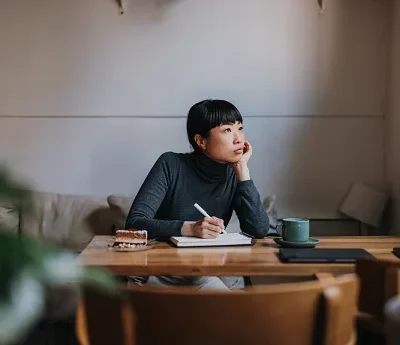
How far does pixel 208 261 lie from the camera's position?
1700 millimetres

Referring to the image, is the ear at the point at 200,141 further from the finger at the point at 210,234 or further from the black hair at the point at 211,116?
the finger at the point at 210,234

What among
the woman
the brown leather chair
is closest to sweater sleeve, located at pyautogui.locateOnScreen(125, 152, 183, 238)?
the woman

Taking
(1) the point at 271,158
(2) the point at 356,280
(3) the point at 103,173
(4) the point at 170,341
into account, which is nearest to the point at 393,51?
(1) the point at 271,158

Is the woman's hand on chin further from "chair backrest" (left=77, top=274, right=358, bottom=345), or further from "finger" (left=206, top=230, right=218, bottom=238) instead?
"chair backrest" (left=77, top=274, right=358, bottom=345)

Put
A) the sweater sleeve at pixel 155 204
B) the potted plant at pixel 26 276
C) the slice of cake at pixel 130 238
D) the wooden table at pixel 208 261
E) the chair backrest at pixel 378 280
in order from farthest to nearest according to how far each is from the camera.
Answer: the sweater sleeve at pixel 155 204, the slice of cake at pixel 130 238, the wooden table at pixel 208 261, the chair backrest at pixel 378 280, the potted plant at pixel 26 276

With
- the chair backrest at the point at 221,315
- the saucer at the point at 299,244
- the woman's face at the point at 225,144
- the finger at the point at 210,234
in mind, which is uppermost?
the woman's face at the point at 225,144

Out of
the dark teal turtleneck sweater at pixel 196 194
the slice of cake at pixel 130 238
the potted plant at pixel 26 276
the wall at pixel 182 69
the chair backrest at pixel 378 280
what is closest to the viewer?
the potted plant at pixel 26 276

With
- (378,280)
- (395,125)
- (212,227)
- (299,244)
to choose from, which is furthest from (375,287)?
(395,125)

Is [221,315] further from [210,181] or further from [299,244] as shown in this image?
[210,181]

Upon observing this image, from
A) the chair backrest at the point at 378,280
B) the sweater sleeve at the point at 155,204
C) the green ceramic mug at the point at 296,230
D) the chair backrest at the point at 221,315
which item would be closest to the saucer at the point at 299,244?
the green ceramic mug at the point at 296,230

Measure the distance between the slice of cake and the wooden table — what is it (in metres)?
0.05

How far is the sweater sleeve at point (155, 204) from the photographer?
202cm

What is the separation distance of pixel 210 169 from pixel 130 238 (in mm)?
483

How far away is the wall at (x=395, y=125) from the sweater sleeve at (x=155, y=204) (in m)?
1.40
